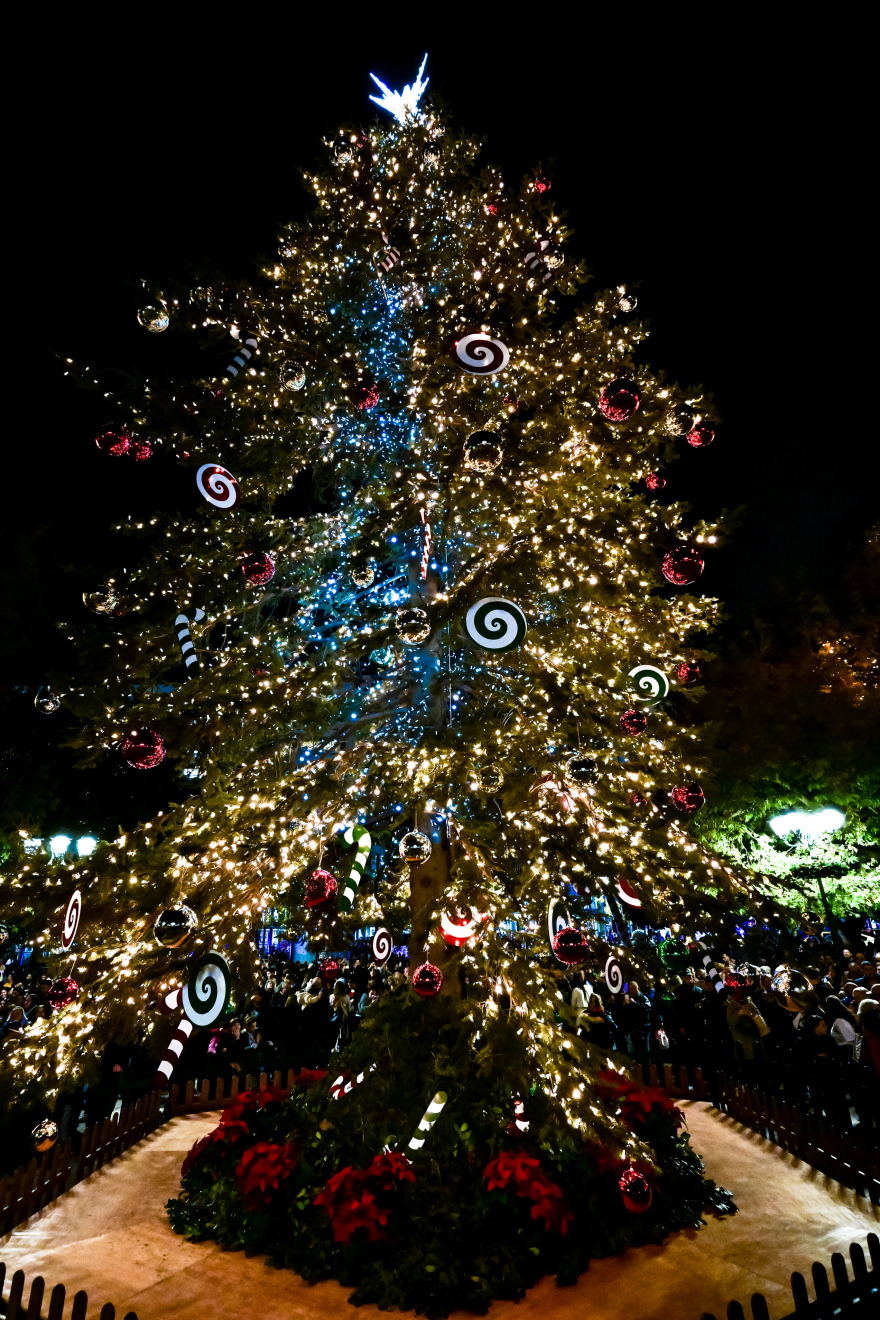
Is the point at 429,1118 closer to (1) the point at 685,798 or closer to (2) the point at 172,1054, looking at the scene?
(2) the point at 172,1054

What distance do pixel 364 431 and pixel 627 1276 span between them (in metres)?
8.75

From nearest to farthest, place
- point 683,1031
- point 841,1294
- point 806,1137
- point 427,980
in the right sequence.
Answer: point 841,1294, point 427,980, point 806,1137, point 683,1031

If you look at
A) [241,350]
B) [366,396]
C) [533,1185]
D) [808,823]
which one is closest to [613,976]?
[533,1185]

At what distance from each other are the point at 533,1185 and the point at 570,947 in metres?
1.91

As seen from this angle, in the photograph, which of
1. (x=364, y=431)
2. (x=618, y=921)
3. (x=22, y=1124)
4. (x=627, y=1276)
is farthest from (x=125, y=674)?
(x=618, y=921)

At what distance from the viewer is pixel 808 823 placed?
56.6ft

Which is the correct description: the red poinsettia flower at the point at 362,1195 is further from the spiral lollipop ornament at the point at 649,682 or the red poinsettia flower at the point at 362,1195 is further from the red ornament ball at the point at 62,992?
the spiral lollipop ornament at the point at 649,682

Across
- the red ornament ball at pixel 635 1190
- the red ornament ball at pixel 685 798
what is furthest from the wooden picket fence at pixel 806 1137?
the red ornament ball at pixel 685 798

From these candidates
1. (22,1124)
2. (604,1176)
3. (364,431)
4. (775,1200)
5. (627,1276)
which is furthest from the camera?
(364,431)

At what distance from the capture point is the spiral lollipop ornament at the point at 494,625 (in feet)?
19.7

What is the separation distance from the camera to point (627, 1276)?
5.04 m

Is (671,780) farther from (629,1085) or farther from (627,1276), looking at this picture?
(627,1276)

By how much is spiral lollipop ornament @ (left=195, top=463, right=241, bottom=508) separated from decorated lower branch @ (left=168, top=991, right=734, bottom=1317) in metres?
4.95

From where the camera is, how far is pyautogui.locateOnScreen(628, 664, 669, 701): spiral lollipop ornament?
7062 millimetres
